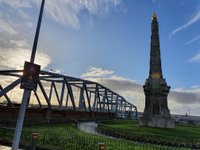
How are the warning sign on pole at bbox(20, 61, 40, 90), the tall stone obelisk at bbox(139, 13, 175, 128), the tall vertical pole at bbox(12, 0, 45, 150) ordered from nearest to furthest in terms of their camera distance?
the tall vertical pole at bbox(12, 0, 45, 150) < the warning sign on pole at bbox(20, 61, 40, 90) < the tall stone obelisk at bbox(139, 13, 175, 128)

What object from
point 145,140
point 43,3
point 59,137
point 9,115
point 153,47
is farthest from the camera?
point 153,47

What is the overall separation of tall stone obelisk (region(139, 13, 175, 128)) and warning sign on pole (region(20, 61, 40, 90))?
2579cm

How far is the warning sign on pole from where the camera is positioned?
9.94 m

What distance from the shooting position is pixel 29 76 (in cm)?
1015

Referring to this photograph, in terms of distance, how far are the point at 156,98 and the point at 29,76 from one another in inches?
1037

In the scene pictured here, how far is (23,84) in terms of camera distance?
988cm

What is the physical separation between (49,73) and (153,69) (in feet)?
58.1

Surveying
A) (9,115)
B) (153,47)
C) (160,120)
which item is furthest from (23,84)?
(153,47)

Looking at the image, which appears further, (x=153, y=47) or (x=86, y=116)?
(x=86, y=116)

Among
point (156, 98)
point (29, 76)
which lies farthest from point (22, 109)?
point (156, 98)

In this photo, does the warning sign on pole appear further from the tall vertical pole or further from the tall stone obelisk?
the tall stone obelisk

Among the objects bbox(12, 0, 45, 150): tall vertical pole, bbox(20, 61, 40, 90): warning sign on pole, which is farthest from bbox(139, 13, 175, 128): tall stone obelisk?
bbox(20, 61, 40, 90): warning sign on pole

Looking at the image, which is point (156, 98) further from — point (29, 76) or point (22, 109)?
point (22, 109)

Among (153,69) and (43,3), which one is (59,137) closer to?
(43,3)
